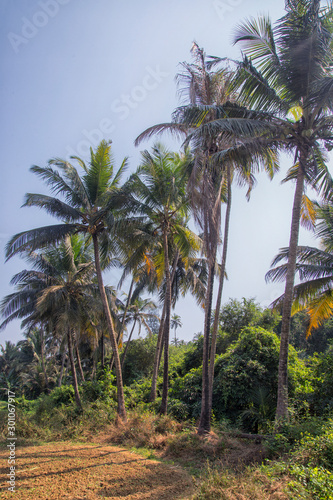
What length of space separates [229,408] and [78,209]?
31.4 feet

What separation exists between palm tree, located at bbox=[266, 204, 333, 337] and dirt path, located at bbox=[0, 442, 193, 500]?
22.6 ft

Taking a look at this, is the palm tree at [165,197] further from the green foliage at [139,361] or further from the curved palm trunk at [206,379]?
the green foliage at [139,361]

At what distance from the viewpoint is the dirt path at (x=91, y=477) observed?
18.8ft

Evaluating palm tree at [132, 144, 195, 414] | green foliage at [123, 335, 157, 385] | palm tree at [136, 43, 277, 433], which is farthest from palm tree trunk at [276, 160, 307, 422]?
green foliage at [123, 335, 157, 385]

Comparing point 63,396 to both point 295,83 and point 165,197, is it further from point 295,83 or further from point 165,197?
point 295,83

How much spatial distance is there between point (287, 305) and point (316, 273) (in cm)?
350

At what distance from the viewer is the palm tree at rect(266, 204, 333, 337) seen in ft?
37.8

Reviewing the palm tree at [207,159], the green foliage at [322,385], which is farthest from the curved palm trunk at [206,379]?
the green foliage at [322,385]

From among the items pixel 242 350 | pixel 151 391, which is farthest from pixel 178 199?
pixel 151 391

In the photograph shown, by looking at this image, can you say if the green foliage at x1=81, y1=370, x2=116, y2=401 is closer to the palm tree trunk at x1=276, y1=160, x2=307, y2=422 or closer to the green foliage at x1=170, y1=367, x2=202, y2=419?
the green foliage at x1=170, y1=367, x2=202, y2=419

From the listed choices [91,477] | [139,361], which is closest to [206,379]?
[91,477]

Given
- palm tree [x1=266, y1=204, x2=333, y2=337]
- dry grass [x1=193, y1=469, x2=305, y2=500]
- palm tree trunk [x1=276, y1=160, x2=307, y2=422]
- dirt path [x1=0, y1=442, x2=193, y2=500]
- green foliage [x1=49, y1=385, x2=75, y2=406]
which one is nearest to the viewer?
dry grass [x1=193, y1=469, x2=305, y2=500]

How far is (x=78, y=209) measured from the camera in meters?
13.5

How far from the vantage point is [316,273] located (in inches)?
452
